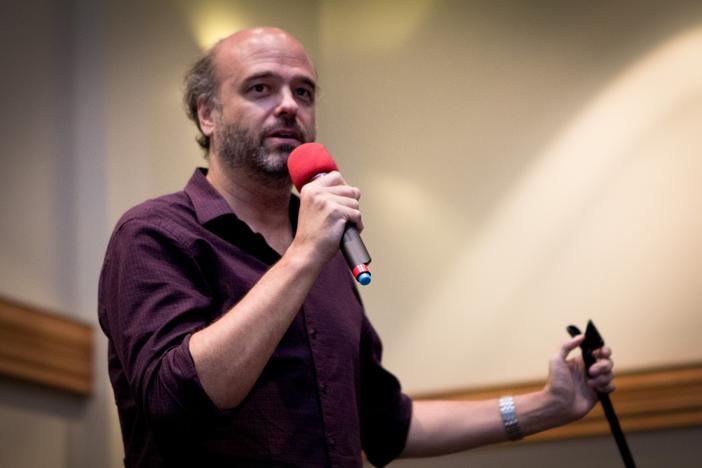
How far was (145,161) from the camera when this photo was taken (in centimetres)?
330

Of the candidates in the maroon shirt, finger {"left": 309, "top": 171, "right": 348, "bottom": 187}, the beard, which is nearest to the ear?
the beard

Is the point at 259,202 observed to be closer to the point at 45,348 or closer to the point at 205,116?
the point at 205,116

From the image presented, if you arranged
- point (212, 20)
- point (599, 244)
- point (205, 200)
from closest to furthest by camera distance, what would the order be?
point (205, 200) → point (599, 244) → point (212, 20)

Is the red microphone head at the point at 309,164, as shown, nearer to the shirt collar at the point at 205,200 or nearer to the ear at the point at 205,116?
the shirt collar at the point at 205,200

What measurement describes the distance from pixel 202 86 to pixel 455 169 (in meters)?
1.31

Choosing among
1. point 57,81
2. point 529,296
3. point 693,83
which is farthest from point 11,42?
point 693,83

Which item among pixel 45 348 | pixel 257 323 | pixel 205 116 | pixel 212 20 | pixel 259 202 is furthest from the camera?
pixel 212 20

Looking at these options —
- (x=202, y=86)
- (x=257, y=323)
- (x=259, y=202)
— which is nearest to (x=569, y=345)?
(x=259, y=202)

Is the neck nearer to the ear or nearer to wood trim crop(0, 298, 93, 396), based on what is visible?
the ear

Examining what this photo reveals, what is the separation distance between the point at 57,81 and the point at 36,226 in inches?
18.0

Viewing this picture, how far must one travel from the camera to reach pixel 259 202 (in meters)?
2.14

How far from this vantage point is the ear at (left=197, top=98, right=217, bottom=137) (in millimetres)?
2273

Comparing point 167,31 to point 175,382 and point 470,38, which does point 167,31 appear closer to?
point 470,38

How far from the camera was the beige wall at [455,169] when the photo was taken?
123 inches
